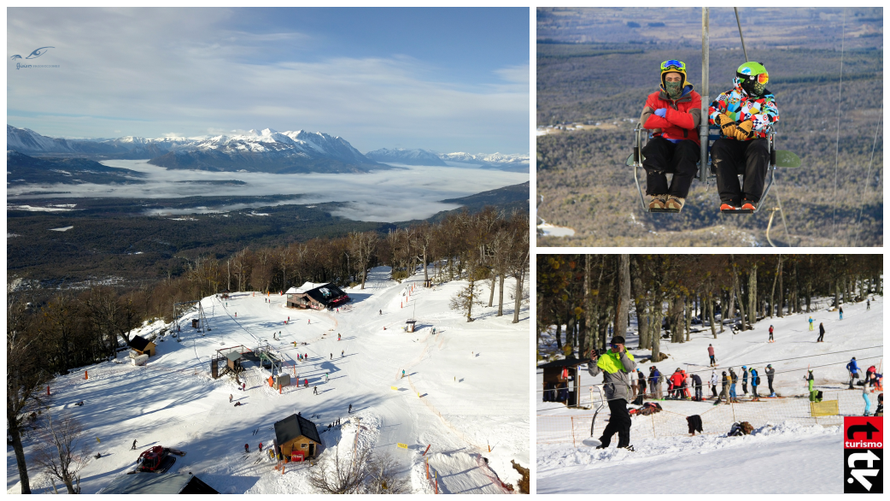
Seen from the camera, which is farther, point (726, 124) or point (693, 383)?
point (693, 383)

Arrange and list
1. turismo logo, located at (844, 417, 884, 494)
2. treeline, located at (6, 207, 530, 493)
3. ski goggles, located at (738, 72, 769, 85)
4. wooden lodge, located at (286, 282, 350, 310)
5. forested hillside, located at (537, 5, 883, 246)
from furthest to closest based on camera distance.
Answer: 1. wooden lodge, located at (286, 282, 350, 310)
2. treeline, located at (6, 207, 530, 493)
3. forested hillside, located at (537, 5, 883, 246)
4. turismo logo, located at (844, 417, 884, 494)
5. ski goggles, located at (738, 72, 769, 85)

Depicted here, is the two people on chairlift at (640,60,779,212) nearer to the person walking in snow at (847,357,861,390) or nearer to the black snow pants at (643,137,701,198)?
the black snow pants at (643,137,701,198)

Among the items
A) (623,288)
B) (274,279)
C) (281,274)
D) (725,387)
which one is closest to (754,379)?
(725,387)

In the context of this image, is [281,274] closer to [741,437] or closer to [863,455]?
[741,437]

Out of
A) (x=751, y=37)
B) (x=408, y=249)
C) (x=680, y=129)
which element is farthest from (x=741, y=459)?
(x=408, y=249)

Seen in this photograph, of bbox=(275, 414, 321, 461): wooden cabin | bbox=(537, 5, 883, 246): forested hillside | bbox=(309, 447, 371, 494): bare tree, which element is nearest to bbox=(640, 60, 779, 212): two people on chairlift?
bbox=(537, 5, 883, 246): forested hillside

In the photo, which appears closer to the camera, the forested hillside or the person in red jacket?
the person in red jacket

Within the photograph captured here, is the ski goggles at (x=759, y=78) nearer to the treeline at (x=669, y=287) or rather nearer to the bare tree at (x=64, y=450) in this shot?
the treeline at (x=669, y=287)

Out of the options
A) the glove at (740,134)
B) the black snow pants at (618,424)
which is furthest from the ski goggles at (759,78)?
the black snow pants at (618,424)
